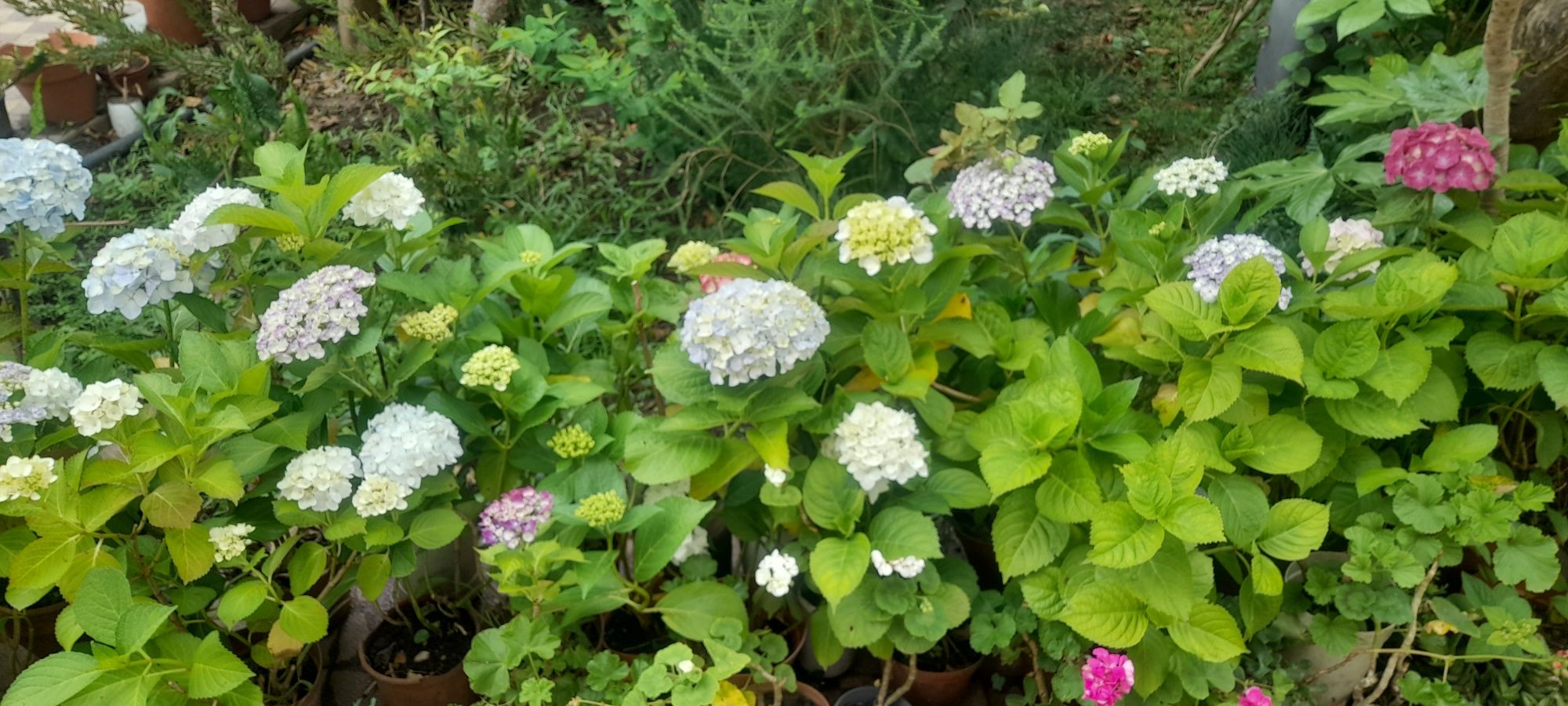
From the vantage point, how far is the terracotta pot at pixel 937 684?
5.74ft

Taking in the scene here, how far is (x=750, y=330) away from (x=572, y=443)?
0.39 m

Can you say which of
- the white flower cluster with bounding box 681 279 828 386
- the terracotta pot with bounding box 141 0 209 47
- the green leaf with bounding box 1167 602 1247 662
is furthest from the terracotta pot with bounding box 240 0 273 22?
the green leaf with bounding box 1167 602 1247 662

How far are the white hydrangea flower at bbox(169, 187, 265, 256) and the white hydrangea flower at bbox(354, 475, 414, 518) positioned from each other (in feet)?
1.48

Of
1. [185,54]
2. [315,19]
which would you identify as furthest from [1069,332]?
[315,19]

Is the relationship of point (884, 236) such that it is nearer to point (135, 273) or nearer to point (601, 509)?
point (601, 509)

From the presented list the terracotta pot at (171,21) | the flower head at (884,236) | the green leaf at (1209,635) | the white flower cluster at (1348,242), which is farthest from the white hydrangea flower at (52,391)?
the terracotta pot at (171,21)

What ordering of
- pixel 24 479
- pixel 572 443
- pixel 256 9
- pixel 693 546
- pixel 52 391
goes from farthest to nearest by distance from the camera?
pixel 256 9 → pixel 693 546 → pixel 572 443 → pixel 52 391 → pixel 24 479

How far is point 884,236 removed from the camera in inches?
59.7

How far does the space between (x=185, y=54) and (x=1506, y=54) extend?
13.0ft

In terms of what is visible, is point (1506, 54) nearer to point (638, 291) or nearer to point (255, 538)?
point (638, 291)

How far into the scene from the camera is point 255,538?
1.61 metres

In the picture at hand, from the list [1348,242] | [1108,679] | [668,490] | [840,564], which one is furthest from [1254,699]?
[668,490]

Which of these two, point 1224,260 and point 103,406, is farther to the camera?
point 1224,260

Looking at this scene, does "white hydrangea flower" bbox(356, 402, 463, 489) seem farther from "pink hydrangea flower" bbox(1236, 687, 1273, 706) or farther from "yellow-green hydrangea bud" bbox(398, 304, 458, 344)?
"pink hydrangea flower" bbox(1236, 687, 1273, 706)
